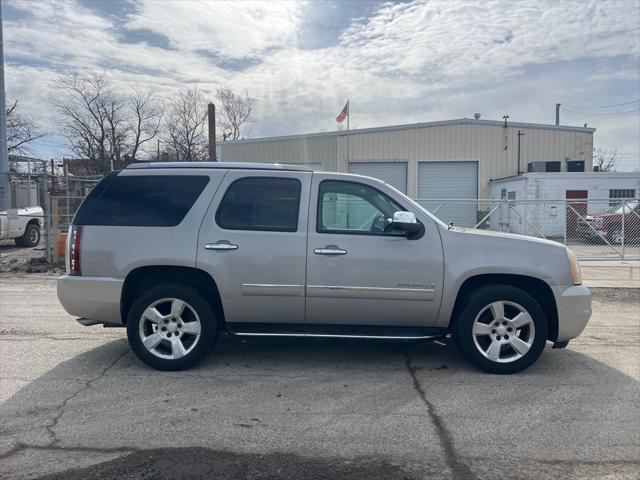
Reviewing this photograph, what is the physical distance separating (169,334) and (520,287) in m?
3.52

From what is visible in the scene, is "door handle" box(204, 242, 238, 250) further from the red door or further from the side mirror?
the red door

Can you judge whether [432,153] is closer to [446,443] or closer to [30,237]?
[30,237]

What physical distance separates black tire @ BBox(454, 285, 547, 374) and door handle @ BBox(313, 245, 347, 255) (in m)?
1.33

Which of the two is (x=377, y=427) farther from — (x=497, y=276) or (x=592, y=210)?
(x=592, y=210)

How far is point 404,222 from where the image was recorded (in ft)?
15.4

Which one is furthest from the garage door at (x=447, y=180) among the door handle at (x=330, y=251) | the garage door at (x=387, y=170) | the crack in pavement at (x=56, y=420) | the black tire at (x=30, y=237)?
the crack in pavement at (x=56, y=420)

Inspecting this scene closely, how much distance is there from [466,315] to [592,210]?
Result: 19.1m

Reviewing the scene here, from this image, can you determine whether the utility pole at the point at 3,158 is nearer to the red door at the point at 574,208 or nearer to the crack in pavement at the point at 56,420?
the crack in pavement at the point at 56,420

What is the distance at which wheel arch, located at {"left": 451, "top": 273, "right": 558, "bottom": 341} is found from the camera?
16.4 ft

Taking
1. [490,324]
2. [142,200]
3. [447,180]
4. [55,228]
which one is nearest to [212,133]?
[447,180]

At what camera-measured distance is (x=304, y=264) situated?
484cm

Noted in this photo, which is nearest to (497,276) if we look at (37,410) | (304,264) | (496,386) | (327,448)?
(496,386)

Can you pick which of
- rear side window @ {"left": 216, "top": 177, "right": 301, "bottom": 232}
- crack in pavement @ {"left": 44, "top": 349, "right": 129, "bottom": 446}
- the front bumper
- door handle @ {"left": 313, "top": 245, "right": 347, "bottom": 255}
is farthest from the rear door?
the front bumper

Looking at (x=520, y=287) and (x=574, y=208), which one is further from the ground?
(x=574, y=208)
